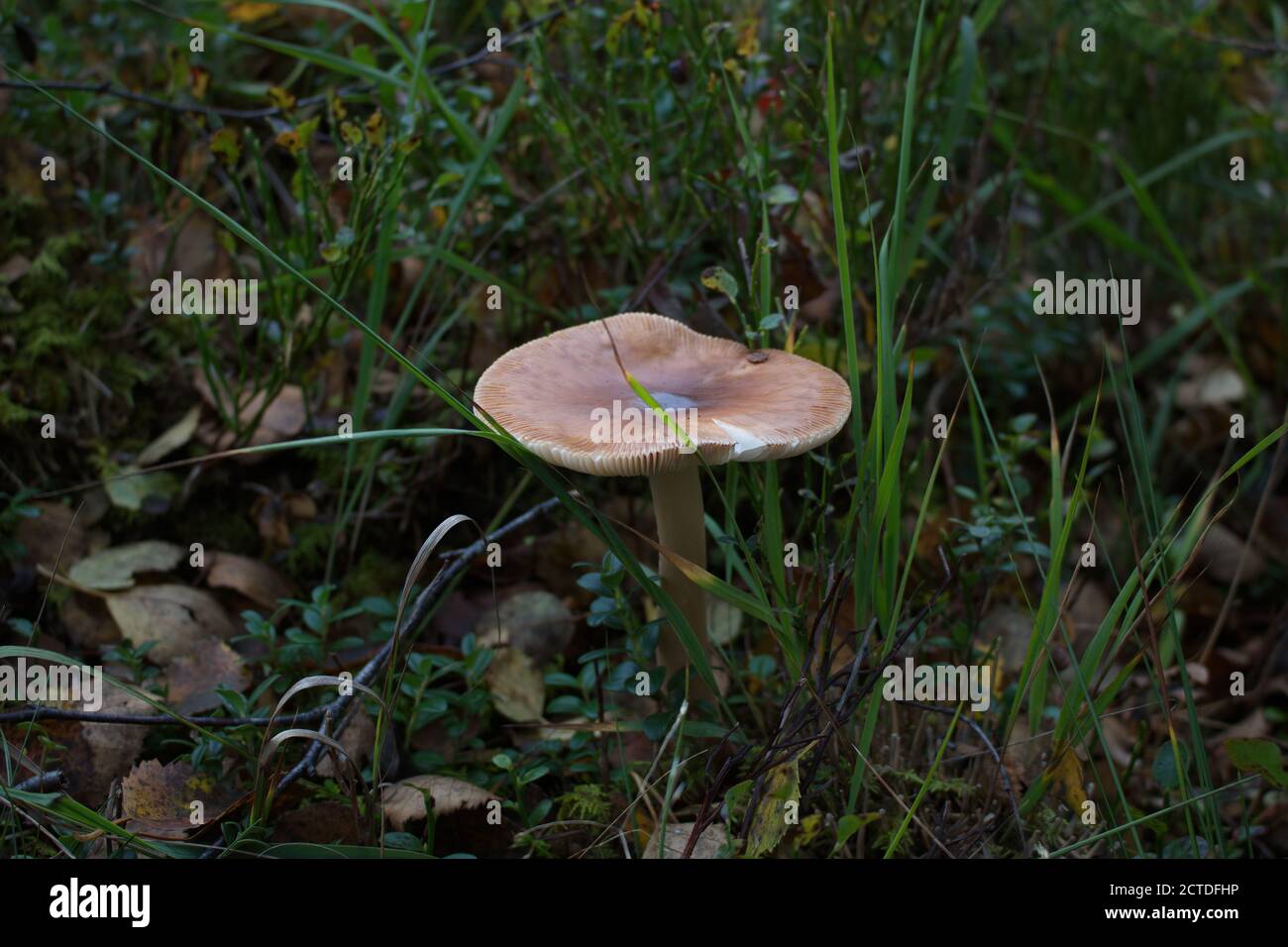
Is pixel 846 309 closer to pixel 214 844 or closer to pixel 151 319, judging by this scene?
pixel 214 844

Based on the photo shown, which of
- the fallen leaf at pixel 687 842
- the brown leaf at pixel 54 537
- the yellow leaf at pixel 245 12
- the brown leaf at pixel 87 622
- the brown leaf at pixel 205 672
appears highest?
the yellow leaf at pixel 245 12

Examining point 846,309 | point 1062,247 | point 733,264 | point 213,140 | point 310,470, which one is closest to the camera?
point 846,309

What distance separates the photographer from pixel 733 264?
257 centimetres

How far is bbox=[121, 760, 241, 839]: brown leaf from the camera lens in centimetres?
186

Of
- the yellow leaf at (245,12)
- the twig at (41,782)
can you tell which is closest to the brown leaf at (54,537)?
the twig at (41,782)

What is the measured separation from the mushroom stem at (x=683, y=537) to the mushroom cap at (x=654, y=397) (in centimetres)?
16

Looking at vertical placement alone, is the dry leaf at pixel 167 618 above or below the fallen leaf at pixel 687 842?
above

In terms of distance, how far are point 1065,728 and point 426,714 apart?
123cm

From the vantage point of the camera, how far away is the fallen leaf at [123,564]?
244 centimetres

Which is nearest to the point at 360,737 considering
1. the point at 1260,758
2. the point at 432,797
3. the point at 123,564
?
the point at 432,797

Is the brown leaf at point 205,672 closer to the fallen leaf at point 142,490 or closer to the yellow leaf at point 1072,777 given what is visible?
the fallen leaf at point 142,490

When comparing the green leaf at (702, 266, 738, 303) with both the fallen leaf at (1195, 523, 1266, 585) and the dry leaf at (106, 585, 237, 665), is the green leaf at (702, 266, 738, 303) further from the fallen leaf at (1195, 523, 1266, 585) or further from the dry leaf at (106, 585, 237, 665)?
the fallen leaf at (1195, 523, 1266, 585)
